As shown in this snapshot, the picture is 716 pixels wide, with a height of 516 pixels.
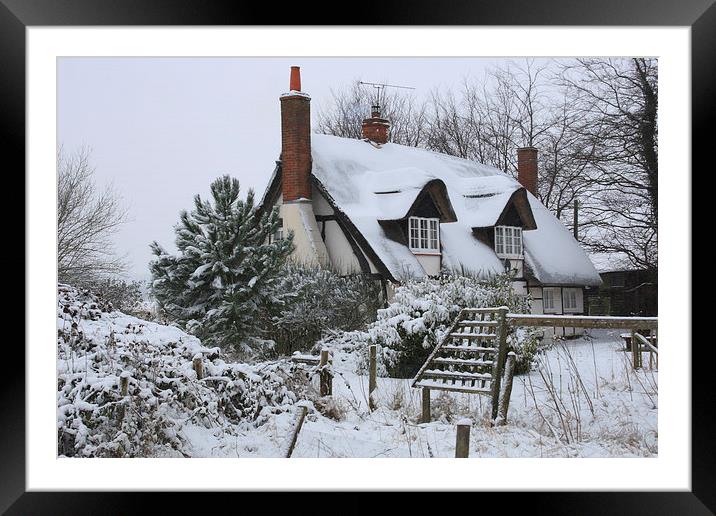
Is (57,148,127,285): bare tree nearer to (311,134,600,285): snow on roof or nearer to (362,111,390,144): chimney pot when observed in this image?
(311,134,600,285): snow on roof

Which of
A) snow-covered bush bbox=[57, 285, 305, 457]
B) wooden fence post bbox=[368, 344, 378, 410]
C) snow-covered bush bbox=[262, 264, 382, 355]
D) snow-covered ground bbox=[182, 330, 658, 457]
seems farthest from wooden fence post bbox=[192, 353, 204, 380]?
wooden fence post bbox=[368, 344, 378, 410]

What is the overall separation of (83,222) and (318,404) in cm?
225

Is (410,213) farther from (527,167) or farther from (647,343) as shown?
(647,343)

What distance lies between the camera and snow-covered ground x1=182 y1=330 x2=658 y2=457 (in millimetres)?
5340

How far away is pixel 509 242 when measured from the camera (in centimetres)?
590

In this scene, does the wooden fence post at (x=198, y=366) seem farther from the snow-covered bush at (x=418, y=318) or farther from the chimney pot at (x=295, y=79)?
the chimney pot at (x=295, y=79)

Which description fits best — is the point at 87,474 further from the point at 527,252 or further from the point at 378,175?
the point at 527,252

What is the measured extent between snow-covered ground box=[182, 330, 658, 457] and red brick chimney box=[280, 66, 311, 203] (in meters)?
1.65

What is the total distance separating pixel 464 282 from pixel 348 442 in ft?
5.02
